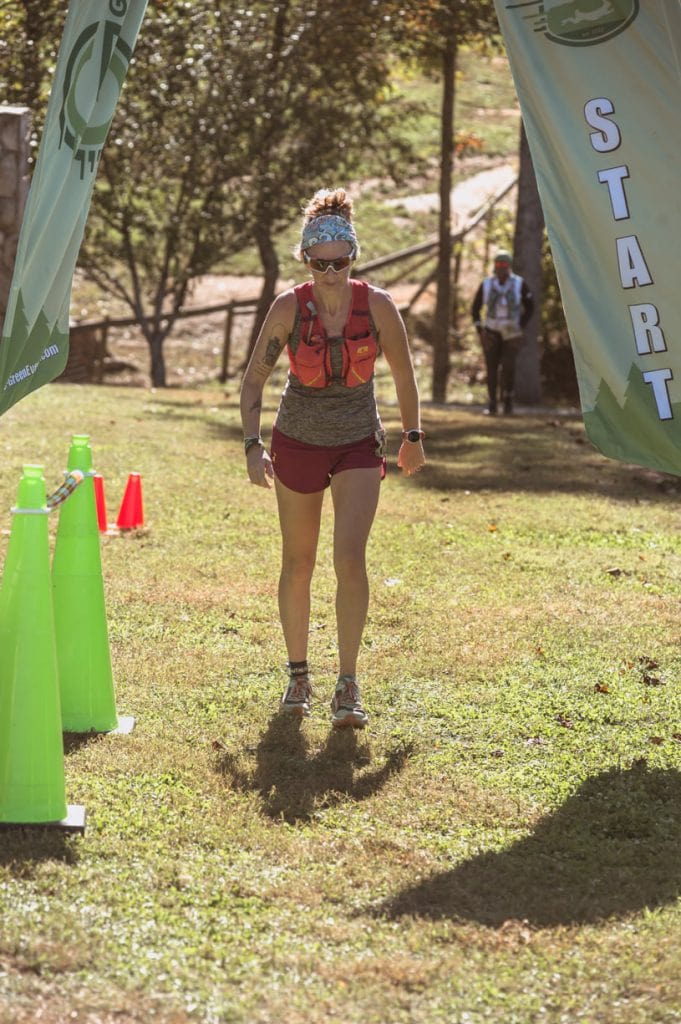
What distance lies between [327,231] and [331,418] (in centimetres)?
77

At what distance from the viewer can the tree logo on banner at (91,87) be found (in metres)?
5.33

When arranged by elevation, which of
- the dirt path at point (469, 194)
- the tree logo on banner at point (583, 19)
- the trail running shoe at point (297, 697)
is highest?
the dirt path at point (469, 194)

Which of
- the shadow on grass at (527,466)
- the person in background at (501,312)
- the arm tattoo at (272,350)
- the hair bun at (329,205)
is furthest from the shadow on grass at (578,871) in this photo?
the person in background at (501,312)

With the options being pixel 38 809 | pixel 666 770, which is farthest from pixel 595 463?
pixel 38 809

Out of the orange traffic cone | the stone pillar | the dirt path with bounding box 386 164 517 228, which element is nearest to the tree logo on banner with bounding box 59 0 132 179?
the stone pillar

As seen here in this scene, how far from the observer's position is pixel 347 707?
6199 mm

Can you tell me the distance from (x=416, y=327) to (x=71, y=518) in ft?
75.9

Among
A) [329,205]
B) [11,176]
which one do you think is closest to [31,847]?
[329,205]

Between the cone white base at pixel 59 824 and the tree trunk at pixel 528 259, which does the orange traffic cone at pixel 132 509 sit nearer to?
the cone white base at pixel 59 824

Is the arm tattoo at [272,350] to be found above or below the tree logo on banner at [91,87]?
below

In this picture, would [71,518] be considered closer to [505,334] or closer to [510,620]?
[510,620]

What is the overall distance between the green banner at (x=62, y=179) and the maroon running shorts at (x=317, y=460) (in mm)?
1135

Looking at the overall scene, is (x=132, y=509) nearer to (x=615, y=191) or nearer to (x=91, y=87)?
(x=91, y=87)

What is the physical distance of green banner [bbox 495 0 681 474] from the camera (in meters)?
5.53
